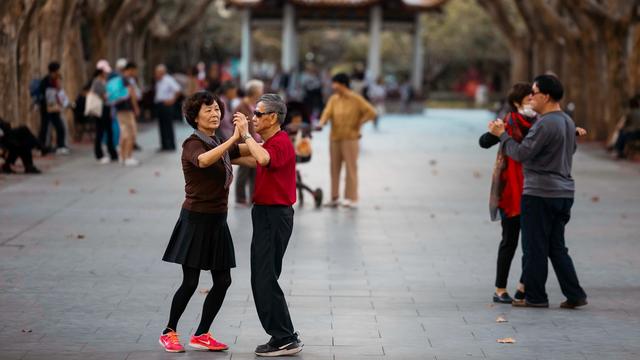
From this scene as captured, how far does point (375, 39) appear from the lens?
47.9 m

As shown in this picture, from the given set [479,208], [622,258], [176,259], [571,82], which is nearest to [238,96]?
[479,208]

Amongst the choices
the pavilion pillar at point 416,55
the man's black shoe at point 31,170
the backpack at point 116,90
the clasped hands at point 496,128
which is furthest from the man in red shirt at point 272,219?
the pavilion pillar at point 416,55

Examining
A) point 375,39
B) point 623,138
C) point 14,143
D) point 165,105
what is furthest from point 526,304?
point 375,39

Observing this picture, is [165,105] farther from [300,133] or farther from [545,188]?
[545,188]

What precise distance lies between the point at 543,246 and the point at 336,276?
2.08 m

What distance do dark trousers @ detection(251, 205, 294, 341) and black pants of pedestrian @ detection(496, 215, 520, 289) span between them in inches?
97.0

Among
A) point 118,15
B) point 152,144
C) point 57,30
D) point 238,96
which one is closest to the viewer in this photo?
point 238,96

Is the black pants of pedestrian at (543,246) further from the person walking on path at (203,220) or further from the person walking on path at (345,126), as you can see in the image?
the person walking on path at (345,126)

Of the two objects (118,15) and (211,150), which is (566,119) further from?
(118,15)

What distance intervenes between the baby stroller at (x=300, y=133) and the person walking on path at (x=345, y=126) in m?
0.20

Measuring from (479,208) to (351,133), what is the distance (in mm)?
1897

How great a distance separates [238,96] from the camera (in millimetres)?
19656

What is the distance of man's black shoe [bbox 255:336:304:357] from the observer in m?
7.86

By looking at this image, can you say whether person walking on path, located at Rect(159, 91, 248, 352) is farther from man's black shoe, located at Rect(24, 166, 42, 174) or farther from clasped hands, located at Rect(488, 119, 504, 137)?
man's black shoe, located at Rect(24, 166, 42, 174)
